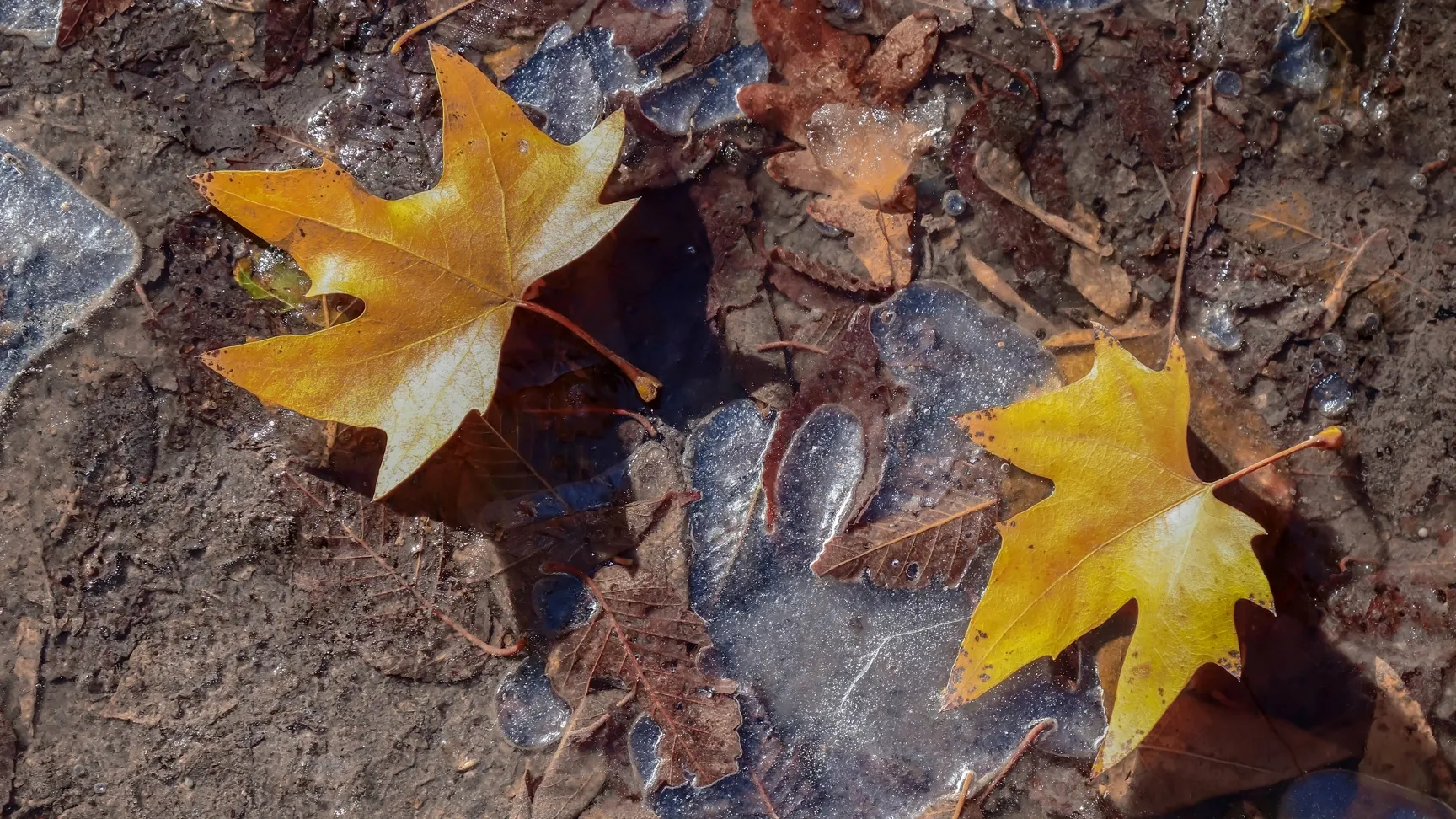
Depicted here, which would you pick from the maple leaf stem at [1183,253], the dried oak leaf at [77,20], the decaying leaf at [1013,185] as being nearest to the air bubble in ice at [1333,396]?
the maple leaf stem at [1183,253]

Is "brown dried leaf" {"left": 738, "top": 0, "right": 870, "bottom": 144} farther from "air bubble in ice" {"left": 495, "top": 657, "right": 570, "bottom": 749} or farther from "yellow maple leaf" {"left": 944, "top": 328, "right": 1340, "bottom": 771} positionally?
"air bubble in ice" {"left": 495, "top": 657, "right": 570, "bottom": 749}

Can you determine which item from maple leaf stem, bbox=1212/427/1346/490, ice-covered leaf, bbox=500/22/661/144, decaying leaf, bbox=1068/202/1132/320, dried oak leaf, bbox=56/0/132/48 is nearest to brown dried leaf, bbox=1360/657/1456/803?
maple leaf stem, bbox=1212/427/1346/490

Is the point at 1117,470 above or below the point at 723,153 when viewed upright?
below

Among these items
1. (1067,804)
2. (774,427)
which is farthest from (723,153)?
(1067,804)

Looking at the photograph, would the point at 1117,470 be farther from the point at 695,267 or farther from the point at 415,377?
the point at 415,377

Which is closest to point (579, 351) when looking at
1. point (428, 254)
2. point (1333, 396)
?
point (428, 254)

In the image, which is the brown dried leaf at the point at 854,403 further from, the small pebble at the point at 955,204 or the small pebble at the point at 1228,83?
the small pebble at the point at 1228,83
